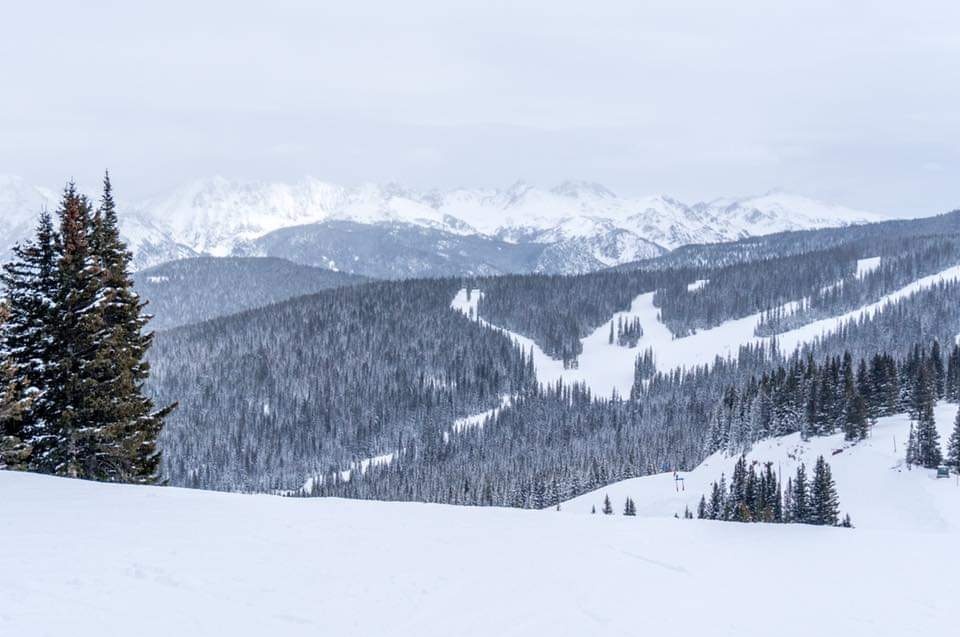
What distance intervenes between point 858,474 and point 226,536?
80.1m

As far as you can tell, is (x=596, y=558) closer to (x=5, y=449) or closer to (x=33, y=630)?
(x=33, y=630)

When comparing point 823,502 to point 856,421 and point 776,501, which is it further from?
point 856,421

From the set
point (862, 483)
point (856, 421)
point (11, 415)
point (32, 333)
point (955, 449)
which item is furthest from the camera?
point (856, 421)

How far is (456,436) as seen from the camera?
17050 cm

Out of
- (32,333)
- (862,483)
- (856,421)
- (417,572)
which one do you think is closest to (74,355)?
(32,333)

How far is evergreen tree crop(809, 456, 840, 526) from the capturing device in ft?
209

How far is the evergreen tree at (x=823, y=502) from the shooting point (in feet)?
209

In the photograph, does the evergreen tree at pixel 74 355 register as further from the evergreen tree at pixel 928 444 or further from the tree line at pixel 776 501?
the evergreen tree at pixel 928 444

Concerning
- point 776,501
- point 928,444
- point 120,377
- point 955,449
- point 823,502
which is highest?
point 120,377

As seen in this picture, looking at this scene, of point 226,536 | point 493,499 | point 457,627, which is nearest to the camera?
point 457,627

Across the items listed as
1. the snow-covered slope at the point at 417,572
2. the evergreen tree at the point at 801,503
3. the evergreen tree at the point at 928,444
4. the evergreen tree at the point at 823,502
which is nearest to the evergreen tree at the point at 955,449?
the evergreen tree at the point at 928,444

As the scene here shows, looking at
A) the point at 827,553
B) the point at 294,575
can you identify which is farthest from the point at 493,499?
the point at 294,575

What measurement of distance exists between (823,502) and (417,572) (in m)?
60.6

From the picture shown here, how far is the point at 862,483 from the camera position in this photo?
7481 centimetres
